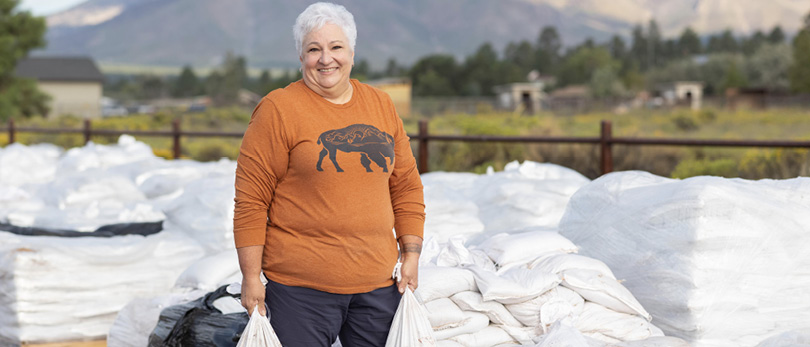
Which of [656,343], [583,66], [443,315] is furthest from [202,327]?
[583,66]

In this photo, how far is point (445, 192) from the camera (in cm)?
425

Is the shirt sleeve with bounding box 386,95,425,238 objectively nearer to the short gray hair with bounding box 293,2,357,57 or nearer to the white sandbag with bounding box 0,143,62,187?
the short gray hair with bounding box 293,2,357,57

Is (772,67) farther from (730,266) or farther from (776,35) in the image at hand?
(730,266)

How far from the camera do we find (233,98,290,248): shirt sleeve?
5.92 ft

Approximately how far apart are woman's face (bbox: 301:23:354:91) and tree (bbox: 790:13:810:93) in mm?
52813

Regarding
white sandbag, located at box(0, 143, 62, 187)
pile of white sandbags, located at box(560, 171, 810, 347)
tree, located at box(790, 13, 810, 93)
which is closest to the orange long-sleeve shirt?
pile of white sandbags, located at box(560, 171, 810, 347)

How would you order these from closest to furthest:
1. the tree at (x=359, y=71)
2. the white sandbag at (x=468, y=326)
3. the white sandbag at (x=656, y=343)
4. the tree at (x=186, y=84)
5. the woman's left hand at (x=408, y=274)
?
the woman's left hand at (x=408, y=274)
the white sandbag at (x=656, y=343)
the white sandbag at (x=468, y=326)
the tree at (x=359, y=71)
the tree at (x=186, y=84)

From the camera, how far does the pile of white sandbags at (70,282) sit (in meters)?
3.50

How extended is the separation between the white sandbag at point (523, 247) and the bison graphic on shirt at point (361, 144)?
1.13 metres

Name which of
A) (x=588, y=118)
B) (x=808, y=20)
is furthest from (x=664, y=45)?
(x=588, y=118)

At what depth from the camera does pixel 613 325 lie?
2.61 m

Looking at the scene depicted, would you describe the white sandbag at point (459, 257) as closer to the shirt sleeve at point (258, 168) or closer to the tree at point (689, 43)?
the shirt sleeve at point (258, 168)

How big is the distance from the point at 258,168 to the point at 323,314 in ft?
1.25

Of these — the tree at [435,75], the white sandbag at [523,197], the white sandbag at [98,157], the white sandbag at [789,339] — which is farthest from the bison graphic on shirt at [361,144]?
the tree at [435,75]
